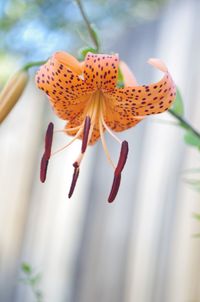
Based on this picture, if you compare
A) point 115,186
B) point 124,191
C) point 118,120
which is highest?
point 124,191

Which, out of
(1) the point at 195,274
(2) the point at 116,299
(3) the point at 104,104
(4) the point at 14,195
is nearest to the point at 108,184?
(2) the point at 116,299

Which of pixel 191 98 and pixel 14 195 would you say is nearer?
pixel 191 98

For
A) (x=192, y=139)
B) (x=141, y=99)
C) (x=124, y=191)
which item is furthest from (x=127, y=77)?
(x=124, y=191)

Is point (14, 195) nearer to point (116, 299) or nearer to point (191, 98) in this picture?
point (116, 299)

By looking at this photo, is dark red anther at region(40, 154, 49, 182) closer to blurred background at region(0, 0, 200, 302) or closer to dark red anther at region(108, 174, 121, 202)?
dark red anther at region(108, 174, 121, 202)

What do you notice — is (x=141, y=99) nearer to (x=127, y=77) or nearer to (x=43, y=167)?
(x=127, y=77)

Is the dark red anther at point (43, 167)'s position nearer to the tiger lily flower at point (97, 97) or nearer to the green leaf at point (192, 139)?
the tiger lily flower at point (97, 97)

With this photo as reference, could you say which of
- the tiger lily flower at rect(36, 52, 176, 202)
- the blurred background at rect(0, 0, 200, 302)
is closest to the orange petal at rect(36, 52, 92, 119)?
the tiger lily flower at rect(36, 52, 176, 202)
